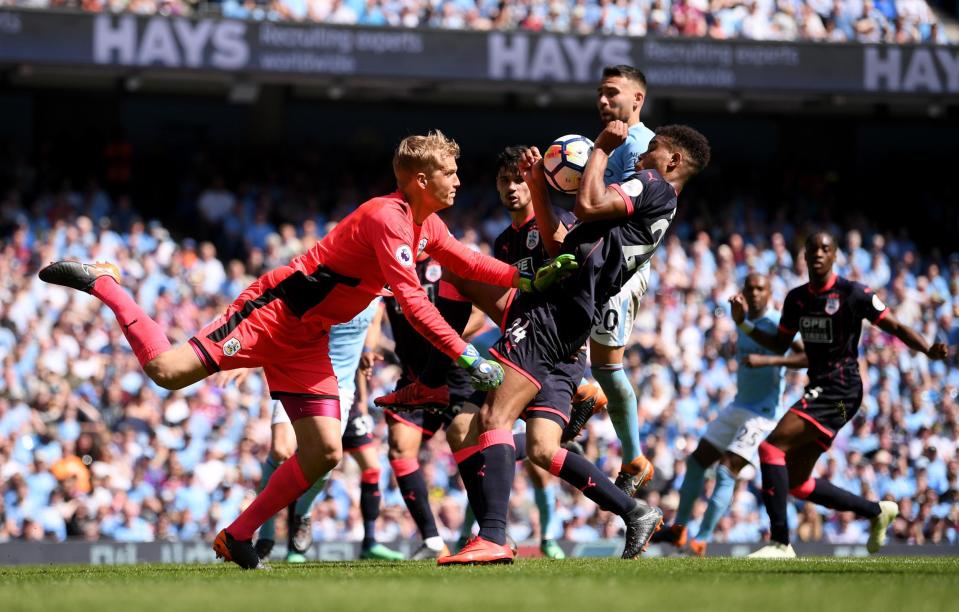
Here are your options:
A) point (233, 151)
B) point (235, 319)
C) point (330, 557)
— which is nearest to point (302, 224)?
point (233, 151)

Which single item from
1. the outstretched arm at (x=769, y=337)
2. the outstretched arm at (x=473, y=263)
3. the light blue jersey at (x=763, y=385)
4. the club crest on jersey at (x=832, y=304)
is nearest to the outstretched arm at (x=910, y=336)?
the club crest on jersey at (x=832, y=304)

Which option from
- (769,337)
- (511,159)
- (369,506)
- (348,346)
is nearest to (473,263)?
(511,159)

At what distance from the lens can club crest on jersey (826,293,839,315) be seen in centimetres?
977

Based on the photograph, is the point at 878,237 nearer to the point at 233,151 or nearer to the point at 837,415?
the point at 233,151

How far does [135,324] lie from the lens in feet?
23.7

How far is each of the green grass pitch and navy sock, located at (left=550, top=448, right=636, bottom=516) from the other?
35 centimetres

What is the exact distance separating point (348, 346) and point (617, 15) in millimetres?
12810

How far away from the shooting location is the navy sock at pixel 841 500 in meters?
9.85

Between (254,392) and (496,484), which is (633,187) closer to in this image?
(496,484)

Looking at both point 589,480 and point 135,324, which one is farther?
point 589,480

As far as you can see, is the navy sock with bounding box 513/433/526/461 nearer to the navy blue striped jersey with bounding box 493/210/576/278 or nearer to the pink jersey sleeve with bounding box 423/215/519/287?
the navy blue striped jersey with bounding box 493/210/576/278

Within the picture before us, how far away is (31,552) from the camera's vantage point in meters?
11.6

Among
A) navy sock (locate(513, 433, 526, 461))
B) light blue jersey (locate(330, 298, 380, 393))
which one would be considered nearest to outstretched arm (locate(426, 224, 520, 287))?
navy sock (locate(513, 433, 526, 461))

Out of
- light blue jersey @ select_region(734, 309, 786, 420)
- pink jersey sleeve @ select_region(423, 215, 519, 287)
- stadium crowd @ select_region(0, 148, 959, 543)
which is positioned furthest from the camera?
stadium crowd @ select_region(0, 148, 959, 543)
